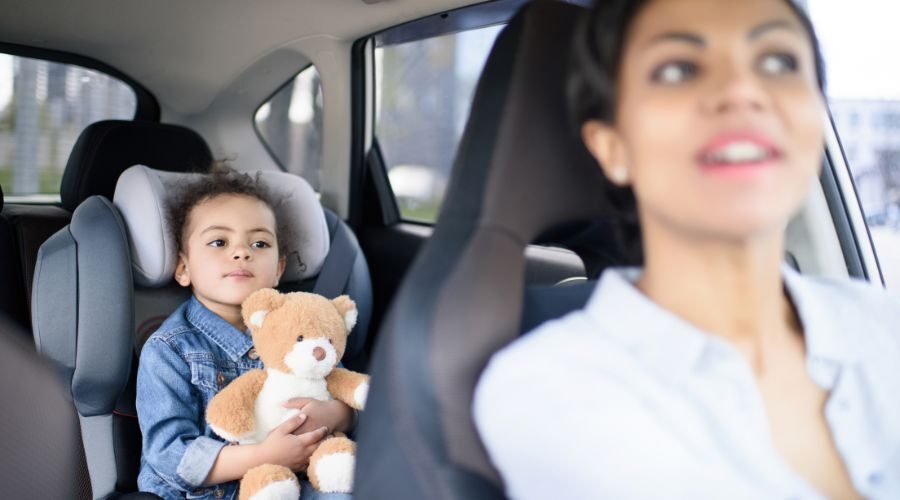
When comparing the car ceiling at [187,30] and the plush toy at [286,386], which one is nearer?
the plush toy at [286,386]

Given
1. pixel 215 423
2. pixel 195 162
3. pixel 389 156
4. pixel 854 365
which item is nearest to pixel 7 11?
pixel 195 162

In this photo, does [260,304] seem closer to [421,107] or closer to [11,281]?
[11,281]

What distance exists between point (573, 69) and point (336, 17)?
6.53ft

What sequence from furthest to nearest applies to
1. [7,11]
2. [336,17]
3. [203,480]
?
[336,17] < [7,11] < [203,480]

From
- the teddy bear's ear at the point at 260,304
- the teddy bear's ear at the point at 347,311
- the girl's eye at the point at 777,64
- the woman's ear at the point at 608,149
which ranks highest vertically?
the girl's eye at the point at 777,64

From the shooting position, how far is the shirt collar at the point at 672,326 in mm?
823

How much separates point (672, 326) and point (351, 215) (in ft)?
7.83

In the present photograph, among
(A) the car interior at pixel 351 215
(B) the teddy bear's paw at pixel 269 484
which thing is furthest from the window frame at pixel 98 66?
(B) the teddy bear's paw at pixel 269 484

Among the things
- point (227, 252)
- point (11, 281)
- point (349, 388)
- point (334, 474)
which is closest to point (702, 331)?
point (334, 474)

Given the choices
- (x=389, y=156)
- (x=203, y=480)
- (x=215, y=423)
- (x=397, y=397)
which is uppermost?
(x=397, y=397)

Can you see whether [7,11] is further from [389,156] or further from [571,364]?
[571,364]

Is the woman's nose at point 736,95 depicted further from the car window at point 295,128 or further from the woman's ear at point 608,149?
the car window at point 295,128

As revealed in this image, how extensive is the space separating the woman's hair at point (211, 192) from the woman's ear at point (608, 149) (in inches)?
51.3

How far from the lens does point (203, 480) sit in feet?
5.44
